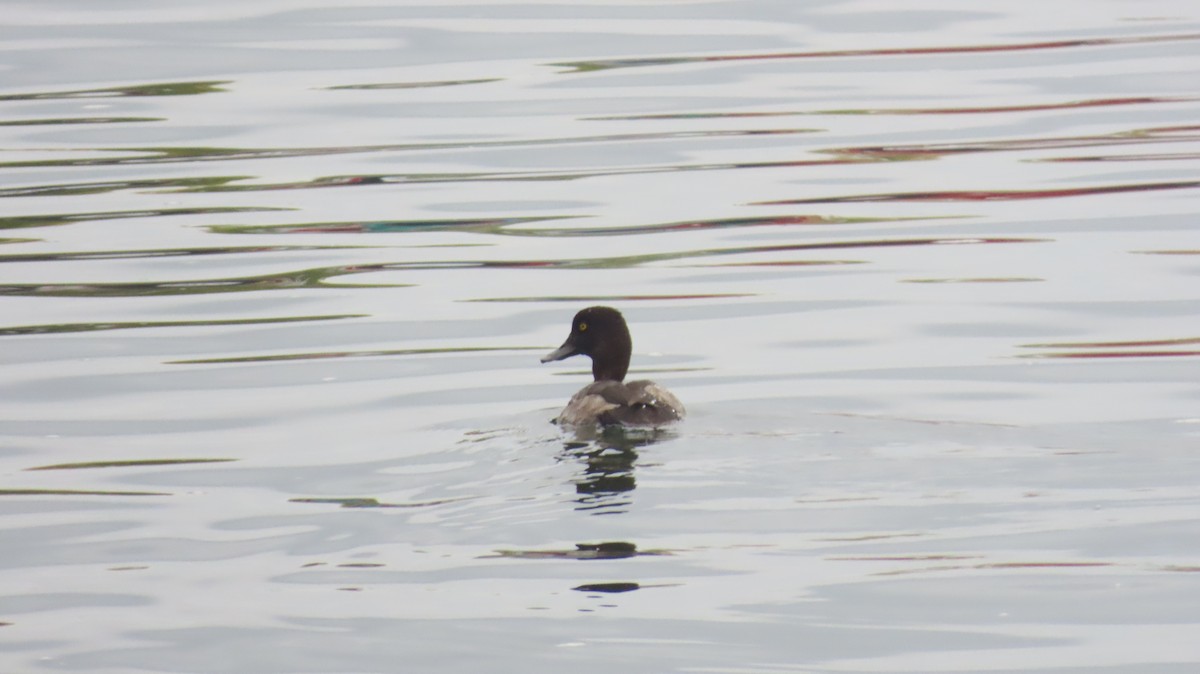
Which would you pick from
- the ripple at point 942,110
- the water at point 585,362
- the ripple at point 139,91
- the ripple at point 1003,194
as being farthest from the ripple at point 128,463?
the ripple at point 139,91

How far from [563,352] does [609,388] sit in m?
1.17

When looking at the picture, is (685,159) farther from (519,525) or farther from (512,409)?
(519,525)

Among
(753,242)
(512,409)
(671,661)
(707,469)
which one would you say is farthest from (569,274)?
(671,661)

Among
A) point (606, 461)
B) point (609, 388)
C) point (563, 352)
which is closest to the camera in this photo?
point (606, 461)

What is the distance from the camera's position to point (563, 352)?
40.7 feet

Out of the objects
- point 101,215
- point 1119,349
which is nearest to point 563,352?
point 1119,349

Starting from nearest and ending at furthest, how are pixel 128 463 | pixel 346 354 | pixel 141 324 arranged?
pixel 128 463 → pixel 346 354 → pixel 141 324

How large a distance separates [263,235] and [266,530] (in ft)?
24.1

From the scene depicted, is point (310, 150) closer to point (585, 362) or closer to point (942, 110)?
point (942, 110)

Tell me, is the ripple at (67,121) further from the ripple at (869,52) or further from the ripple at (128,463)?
the ripple at (128,463)

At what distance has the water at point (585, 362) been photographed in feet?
27.6

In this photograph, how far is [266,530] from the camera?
962cm

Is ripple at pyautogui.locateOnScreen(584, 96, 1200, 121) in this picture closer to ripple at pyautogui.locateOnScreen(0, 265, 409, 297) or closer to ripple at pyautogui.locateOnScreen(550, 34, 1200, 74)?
ripple at pyautogui.locateOnScreen(550, 34, 1200, 74)

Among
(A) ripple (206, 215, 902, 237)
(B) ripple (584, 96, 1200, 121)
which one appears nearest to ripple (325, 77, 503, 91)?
(B) ripple (584, 96, 1200, 121)
